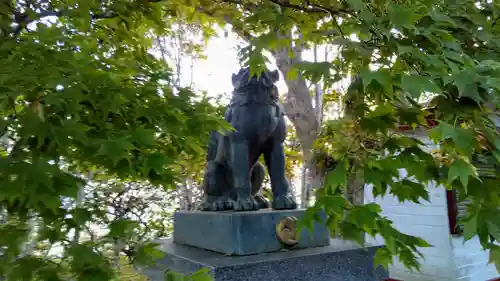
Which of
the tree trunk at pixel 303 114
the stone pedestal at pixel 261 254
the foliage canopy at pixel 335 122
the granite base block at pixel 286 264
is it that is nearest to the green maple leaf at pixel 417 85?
the foliage canopy at pixel 335 122

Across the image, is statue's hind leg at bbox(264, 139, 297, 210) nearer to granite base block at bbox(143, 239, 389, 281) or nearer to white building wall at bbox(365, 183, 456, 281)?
granite base block at bbox(143, 239, 389, 281)

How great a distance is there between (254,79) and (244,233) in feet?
2.41

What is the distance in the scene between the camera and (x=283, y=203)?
1.75 meters

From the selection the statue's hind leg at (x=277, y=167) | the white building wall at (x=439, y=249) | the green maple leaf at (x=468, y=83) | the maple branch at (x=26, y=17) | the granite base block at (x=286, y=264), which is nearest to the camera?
the green maple leaf at (x=468, y=83)

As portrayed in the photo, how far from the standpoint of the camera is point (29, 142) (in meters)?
1.15

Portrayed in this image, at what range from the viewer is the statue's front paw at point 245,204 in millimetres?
1704

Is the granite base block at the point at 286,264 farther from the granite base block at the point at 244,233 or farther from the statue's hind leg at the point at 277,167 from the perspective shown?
the statue's hind leg at the point at 277,167

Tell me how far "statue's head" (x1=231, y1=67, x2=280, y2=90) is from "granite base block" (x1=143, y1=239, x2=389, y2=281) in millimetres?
795

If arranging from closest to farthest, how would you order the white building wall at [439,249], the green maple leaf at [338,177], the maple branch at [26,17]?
the green maple leaf at [338,177] < the maple branch at [26,17] < the white building wall at [439,249]

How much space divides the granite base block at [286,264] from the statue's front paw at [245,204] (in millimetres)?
235

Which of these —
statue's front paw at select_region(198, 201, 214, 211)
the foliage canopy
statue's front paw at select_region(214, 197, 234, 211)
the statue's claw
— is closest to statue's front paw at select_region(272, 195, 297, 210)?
the statue's claw

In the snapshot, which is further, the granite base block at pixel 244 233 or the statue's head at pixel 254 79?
the statue's head at pixel 254 79

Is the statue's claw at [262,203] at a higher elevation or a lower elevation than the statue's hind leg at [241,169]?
lower

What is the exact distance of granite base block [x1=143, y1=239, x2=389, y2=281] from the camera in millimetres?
1386
